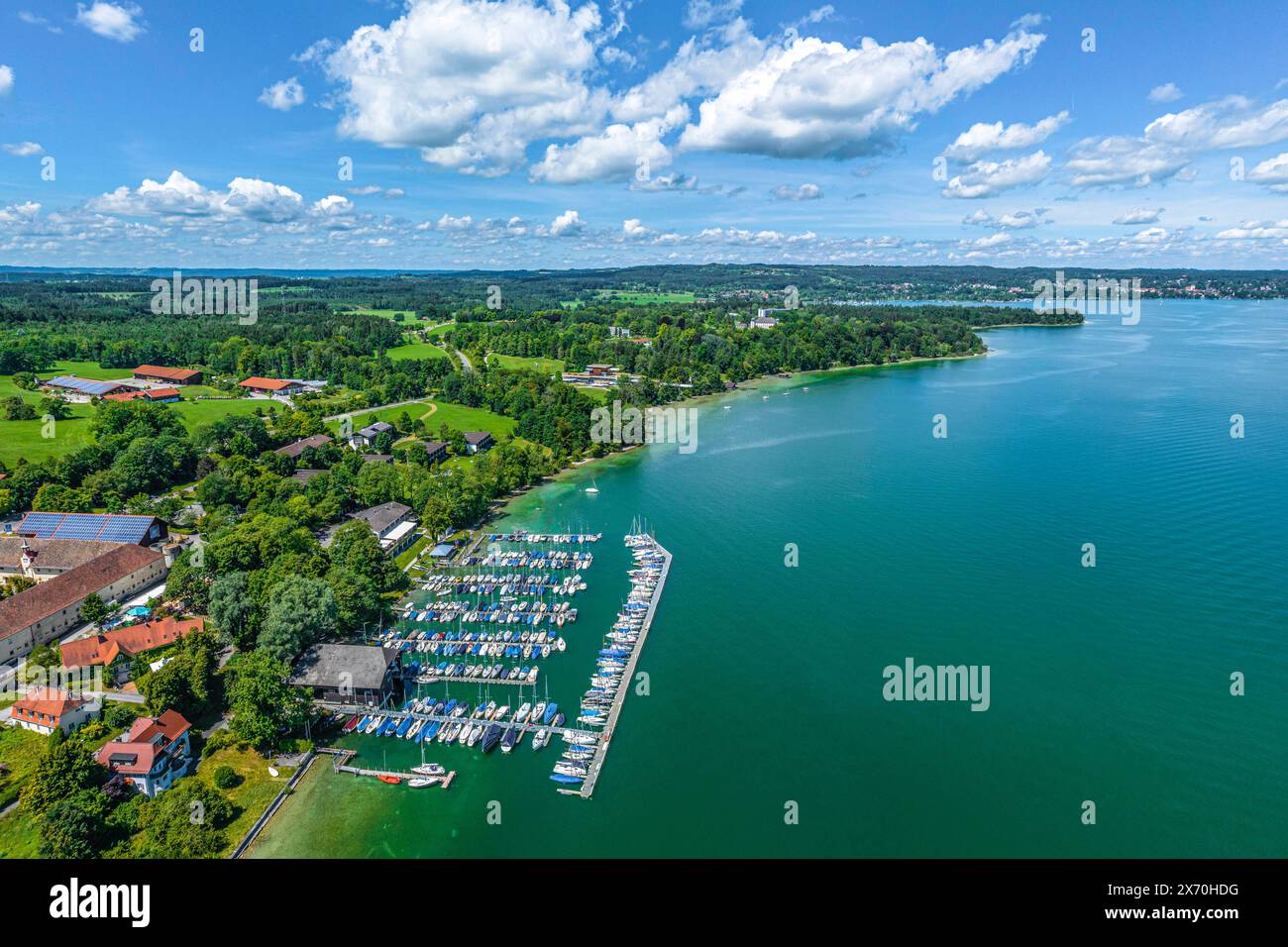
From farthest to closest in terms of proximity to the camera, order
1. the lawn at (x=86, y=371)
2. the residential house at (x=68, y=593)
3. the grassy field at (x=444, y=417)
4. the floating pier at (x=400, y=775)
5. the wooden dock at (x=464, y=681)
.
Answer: the lawn at (x=86, y=371) < the grassy field at (x=444, y=417) < the wooden dock at (x=464, y=681) < the residential house at (x=68, y=593) < the floating pier at (x=400, y=775)

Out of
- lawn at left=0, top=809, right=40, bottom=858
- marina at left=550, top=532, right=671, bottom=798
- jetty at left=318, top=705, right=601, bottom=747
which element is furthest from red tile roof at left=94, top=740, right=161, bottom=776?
marina at left=550, top=532, right=671, bottom=798

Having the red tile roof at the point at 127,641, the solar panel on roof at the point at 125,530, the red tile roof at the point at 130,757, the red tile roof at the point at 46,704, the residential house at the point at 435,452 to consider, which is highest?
the residential house at the point at 435,452

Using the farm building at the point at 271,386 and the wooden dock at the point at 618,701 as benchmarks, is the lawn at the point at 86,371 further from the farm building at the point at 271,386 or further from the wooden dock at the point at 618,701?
the wooden dock at the point at 618,701

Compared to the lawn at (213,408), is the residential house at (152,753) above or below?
below

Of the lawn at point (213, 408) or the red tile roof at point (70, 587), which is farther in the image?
the lawn at point (213, 408)

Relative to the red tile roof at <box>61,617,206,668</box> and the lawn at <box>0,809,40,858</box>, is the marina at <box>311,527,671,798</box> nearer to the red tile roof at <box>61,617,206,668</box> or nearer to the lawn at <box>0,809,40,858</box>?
the lawn at <box>0,809,40,858</box>

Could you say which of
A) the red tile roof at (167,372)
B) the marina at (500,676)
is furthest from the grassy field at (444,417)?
the marina at (500,676)
